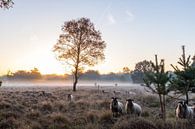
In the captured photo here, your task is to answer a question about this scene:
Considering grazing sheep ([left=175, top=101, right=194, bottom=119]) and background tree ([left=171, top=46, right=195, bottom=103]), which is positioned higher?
background tree ([left=171, top=46, right=195, bottom=103])

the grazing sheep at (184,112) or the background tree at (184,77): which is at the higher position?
the background tree at (184,77)

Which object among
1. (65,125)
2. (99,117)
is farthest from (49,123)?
(99,117)

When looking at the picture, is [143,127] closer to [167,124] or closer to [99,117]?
[167,124]

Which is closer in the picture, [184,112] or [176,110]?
[184,112]

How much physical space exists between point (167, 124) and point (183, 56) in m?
3.85

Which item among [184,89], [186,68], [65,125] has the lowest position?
A: [65,125]

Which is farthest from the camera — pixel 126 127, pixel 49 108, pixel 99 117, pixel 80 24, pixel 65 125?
pixel 80 24

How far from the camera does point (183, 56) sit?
17.0 m

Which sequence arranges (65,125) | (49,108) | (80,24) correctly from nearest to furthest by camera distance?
1. (65,125)
2. (49,108)
3. (80,24)

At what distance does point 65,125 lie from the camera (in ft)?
53.2

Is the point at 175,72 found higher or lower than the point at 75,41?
lower

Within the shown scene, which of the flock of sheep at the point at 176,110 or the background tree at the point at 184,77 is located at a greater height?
the background tree at the point at 184,77

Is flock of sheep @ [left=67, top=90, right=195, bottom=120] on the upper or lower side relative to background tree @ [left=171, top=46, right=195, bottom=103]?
lower

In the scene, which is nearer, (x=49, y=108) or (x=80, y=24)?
(x=49, y=108)
